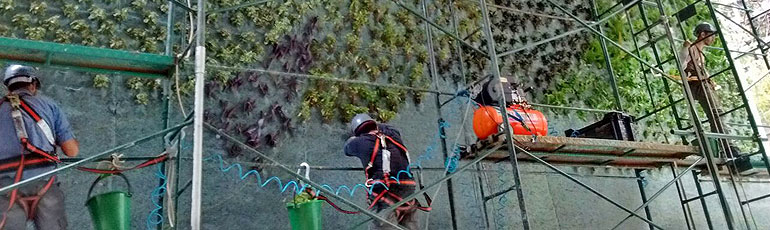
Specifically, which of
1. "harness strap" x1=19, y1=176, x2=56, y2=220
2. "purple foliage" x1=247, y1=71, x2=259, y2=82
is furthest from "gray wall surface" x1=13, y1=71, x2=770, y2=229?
"harness strap" x1=19, y1=176, x2=56, y2=220

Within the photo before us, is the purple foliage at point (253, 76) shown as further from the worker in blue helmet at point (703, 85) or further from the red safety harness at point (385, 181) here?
the worker in blue helmet at point (703, 85)

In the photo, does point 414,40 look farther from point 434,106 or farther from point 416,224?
point 416,224

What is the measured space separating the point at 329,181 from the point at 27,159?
2.67m

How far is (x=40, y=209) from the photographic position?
396 centimetres

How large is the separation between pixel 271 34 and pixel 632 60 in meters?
5.35

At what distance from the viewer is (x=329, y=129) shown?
6.19m

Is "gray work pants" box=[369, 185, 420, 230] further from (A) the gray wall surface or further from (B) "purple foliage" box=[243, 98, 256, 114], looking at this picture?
(B) "purple foliage" box=[243, 98, 256, 114]

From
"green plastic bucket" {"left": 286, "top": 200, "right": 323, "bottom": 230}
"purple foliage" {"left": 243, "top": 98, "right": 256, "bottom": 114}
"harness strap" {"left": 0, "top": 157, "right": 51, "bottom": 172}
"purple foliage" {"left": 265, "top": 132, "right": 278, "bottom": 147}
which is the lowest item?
"green plastic bucket" {"left": 286, "top": 200, "right": 323, "bottom": 230}

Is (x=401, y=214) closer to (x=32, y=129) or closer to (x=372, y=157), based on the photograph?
(x=372, y=157)

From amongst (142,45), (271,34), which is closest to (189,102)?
(142,45)

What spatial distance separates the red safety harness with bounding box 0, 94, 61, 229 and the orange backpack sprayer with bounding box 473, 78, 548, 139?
135 inches

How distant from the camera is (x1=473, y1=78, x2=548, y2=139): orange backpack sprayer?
17.9 ft

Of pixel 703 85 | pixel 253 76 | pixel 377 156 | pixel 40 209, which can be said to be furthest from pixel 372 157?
pixel 703 85

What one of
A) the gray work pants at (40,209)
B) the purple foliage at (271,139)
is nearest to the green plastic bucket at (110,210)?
the gray work pants at (40,209)
